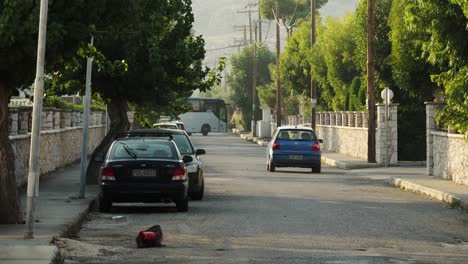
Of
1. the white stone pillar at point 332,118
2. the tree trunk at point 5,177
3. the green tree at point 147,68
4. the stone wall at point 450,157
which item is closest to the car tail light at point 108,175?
the tree trunk at point 5,177

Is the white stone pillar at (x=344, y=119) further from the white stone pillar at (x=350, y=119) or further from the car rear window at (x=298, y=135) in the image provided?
the car rear window at (x=298, y=135)

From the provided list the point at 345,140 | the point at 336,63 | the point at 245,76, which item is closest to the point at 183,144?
the point at 345,140

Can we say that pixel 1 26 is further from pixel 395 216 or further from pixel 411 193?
pixel 411 193

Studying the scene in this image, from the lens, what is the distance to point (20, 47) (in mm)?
16547

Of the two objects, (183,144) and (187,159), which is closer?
(187,159)

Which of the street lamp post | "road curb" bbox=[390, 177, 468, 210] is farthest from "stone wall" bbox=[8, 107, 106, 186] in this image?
the street lamp post

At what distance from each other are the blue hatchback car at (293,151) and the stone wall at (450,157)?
5244mm

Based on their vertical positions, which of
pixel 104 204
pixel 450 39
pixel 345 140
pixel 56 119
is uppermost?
pixel 450 39

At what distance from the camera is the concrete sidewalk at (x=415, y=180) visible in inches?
1008

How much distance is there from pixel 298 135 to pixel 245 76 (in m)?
94.9

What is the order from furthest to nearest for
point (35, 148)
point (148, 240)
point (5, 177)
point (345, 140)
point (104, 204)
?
point (345, 140) → point (104, 204) → point (5, 177) → point (35, 148) → point (148, 240)

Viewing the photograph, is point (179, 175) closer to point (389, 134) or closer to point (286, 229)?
point (286, 229)

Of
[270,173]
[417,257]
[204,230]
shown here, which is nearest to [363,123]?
[270,173]

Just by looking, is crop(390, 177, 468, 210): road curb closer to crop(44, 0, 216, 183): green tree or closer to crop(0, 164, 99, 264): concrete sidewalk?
crop(44, 0, 216, 183): green tree
